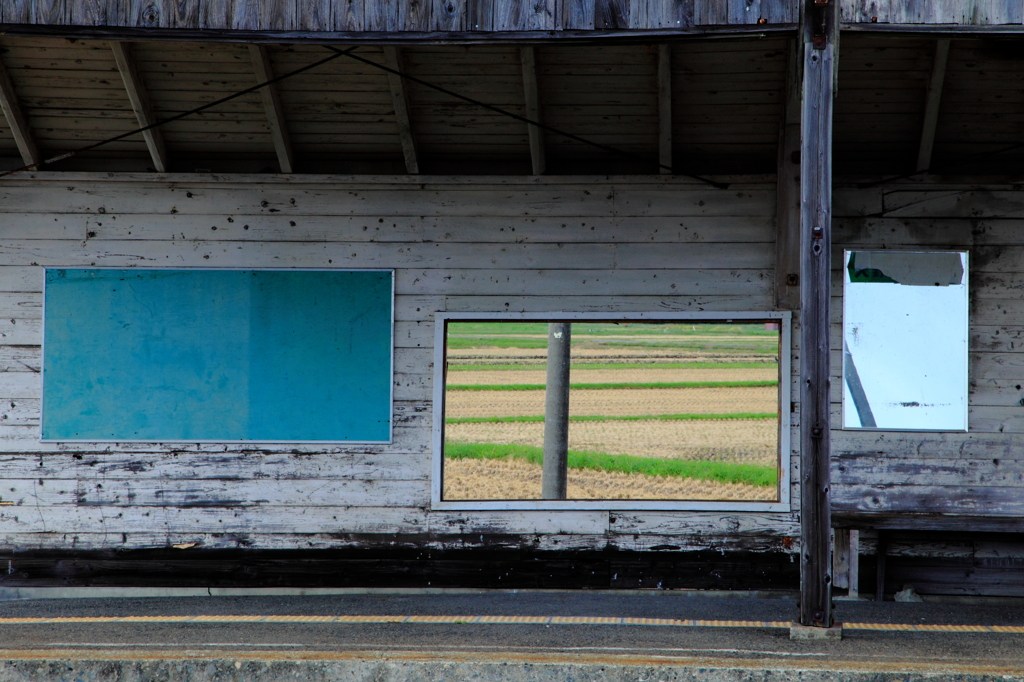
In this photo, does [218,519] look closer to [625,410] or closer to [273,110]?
[273,110]

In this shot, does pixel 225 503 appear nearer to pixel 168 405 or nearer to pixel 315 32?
pixel 168 405

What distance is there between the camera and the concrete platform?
4.46 m

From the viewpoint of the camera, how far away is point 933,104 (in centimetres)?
618

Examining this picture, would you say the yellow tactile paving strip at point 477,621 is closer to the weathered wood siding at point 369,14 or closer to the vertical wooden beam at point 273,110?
the vertical wooden beam at point 273,110

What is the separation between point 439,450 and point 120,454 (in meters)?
2.59

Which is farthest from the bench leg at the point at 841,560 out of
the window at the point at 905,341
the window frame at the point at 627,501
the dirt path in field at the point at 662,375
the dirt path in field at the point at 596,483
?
the dirt path in field at the point at 662,375

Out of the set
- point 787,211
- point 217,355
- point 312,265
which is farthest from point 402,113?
point 787,211

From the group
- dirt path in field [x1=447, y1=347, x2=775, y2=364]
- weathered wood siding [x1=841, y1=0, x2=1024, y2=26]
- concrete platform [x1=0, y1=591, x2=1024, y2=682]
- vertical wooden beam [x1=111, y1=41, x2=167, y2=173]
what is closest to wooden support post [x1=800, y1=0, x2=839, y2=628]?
weathered wood siding [x1=841, y1=0, x2=1024, y2=26]

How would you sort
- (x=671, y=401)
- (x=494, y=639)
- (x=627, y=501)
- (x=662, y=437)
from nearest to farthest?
1. (x=494, y=639)
2. (x=627, y=501)
3. (x=662, y=437)
4. (x=671, y=401)

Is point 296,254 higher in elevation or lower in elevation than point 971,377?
higher

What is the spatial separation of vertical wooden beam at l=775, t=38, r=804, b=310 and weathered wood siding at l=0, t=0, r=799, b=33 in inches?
80.1

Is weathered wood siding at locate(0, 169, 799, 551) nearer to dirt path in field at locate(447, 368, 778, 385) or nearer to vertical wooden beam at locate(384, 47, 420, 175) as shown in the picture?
vertical wooden beam at locate(384, 47, 420, 175)

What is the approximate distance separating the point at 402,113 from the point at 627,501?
3.51 m

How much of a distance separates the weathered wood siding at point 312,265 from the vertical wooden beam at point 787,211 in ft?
1.74
